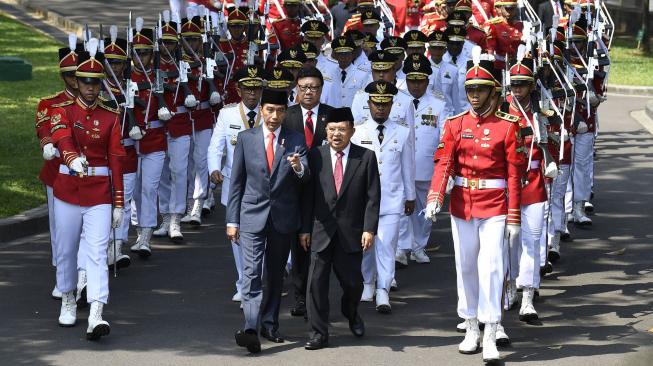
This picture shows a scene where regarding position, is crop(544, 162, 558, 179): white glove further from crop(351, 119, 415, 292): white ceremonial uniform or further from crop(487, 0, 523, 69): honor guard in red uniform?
crop(487, 0, 523, 69): honor guard in red uniform

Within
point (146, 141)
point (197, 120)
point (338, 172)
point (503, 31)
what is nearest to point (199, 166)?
point (197, 120)

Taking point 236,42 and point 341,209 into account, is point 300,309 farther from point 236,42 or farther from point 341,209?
point 236,42

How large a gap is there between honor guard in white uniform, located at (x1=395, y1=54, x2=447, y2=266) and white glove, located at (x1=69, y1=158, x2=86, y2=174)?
3.95 metres

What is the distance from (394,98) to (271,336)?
10.3 ft

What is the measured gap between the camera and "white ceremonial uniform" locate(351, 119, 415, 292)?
12.3 metres

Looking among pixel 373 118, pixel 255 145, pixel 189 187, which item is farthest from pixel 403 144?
pixel 189 187

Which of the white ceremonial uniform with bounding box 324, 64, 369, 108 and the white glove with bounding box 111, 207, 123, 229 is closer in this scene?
the white glove with bounding box 111, 207, 123, 229

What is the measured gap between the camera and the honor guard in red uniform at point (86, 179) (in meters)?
11.3

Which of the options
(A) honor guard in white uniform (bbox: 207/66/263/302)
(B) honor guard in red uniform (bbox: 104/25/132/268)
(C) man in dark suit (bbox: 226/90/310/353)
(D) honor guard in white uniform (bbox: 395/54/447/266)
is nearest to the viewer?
(C) man in dark suit (bbox: 226/90/310/353)

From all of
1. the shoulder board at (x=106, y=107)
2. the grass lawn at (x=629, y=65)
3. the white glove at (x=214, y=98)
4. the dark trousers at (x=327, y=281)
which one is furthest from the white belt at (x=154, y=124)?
the grass lawn at (x=629, y=65)

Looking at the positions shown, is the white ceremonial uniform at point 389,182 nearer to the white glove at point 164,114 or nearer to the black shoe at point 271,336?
the black shoe at point 271,336

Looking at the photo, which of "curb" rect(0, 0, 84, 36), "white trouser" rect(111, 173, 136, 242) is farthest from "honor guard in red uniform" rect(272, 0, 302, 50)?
"curb" rect(0, 0, 84, 36)

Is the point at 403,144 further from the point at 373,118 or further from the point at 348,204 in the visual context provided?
the point at 348,204

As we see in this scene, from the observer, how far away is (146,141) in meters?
14.4
